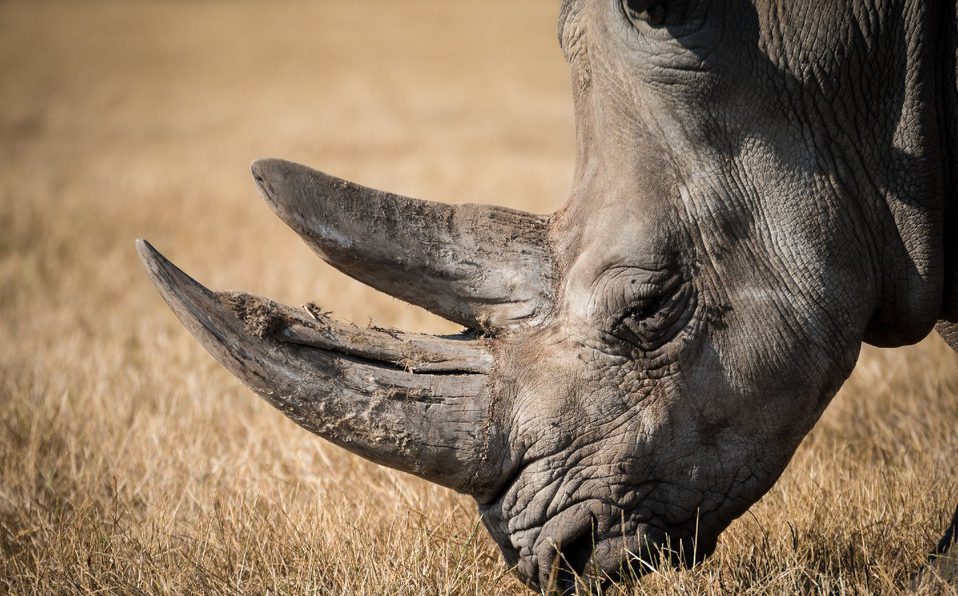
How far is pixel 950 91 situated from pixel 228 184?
9.57m

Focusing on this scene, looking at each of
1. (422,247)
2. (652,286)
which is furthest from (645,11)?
(422,247)

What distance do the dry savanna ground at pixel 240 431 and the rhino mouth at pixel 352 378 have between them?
0.55 m

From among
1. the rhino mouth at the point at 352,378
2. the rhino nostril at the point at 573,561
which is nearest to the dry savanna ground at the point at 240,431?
the rhino nostril at the point at 573,561

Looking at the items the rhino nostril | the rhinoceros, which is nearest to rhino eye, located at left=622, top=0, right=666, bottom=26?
the rhinoceros

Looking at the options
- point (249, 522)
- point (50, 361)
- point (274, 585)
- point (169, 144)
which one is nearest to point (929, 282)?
point (274, 585)

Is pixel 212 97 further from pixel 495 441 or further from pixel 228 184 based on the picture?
pixel 495 441

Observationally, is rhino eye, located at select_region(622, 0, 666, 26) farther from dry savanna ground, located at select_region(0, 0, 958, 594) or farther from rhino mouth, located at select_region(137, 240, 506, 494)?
dry savanna ground, located at select_region(0, 0, 958, 594)

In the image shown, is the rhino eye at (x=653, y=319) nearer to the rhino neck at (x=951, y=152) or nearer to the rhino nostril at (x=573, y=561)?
the rhino nostril at (x=573, y=561)

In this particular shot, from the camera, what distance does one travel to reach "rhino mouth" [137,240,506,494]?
2.63 meters

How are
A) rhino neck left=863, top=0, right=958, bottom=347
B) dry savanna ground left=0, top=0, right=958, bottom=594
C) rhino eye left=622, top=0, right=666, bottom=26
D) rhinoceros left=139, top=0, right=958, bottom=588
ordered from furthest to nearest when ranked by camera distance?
dry savanna ground left=0, top=0, right=958, bottom=594
rhino neck left=863, top=0, right=958, bottom=347
rhinoceros left=139, top=0, right=958, bottom=588
rhino eye left=622, top=0, right=666, bottom=26

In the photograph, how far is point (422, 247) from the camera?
280 cm

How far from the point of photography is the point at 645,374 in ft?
9.05

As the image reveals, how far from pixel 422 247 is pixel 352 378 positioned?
1.36ft

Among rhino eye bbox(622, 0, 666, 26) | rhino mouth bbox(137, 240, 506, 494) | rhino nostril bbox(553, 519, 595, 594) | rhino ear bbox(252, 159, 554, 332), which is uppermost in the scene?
rhino eye bbox(622, 0, 666, 26)
